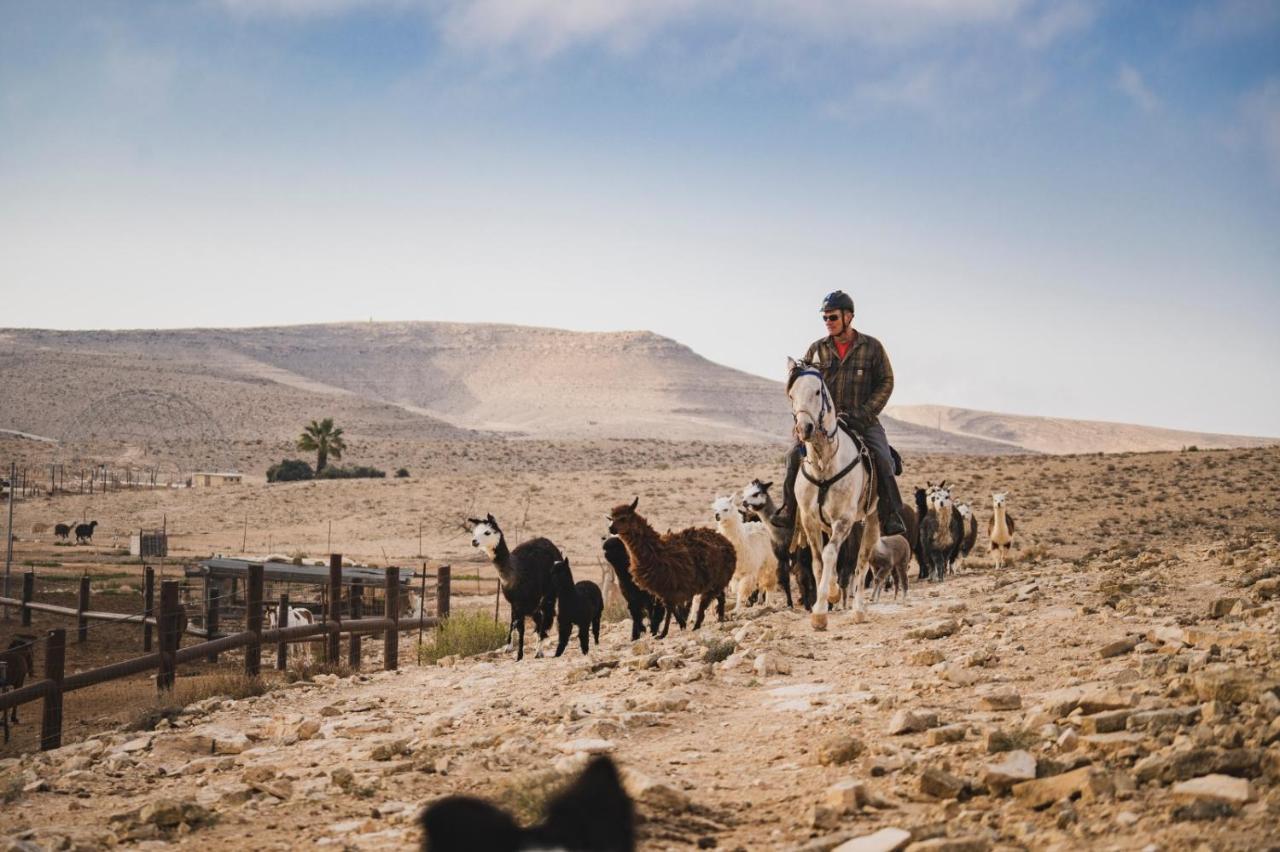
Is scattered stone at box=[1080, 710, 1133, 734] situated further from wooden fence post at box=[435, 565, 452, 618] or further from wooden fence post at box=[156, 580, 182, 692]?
wooden fence post at box=[435, 565, 452, 618]

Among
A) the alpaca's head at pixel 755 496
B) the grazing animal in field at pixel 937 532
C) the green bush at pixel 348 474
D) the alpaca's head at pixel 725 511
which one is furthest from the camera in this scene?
the green bush at pixel 348 474

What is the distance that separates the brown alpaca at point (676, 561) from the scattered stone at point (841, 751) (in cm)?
692

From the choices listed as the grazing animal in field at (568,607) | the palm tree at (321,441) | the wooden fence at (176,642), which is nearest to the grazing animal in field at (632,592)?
the grazing animal in field at (568,607)

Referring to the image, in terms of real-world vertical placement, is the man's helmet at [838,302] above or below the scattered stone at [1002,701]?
above

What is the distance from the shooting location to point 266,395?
12769 cm

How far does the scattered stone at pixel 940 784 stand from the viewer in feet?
17.1

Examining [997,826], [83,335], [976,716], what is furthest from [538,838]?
[83,335]

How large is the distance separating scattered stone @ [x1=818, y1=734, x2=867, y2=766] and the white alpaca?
384 inches

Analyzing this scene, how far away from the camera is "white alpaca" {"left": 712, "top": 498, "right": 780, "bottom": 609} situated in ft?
54.4

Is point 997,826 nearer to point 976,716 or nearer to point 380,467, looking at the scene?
point 976,716

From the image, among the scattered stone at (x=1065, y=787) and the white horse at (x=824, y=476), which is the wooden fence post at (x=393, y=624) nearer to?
the white horse at (x=824, y=476)

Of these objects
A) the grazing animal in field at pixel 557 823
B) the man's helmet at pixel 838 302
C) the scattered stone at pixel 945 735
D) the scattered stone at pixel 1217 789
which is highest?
the man's helmet at pixel 838 302

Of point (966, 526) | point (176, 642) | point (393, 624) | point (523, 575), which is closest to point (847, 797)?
point (523, 575)

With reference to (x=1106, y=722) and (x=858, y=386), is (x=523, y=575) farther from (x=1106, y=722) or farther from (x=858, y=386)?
(x=1106, y=722)
